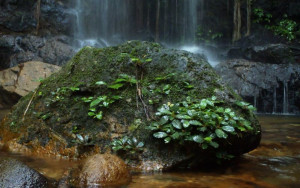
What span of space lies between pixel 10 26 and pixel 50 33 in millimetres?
1953

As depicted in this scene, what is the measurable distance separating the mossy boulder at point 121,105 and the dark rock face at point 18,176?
828mm

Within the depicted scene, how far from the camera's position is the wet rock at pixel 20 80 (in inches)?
320

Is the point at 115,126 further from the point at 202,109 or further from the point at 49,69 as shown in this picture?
the point at 49,69

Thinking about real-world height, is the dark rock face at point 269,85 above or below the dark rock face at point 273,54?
below

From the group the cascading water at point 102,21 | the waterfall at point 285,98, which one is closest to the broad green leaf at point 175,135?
the waterfall at point 285,98

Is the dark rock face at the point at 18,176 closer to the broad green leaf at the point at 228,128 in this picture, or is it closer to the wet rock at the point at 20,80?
the broad green leaf at the point at 228,128

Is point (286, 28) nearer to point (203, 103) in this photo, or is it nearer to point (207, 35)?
point (207, 35)

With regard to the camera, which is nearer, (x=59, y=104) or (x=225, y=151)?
(x=225, y=151)

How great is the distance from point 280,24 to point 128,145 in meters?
12.9

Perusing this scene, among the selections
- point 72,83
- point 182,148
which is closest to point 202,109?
point 182,148

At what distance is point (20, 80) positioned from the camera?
8383mm

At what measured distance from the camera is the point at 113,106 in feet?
9.98

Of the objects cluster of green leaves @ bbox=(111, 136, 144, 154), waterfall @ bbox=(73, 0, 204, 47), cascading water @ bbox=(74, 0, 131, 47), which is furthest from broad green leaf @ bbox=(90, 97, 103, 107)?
waterfall @ bbox=(73, 0, 204, 47)

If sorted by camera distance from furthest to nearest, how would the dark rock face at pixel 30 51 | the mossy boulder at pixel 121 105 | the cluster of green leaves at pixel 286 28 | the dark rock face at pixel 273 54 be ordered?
the cluster of green leaves at pixel 286 28 → the dark rock face at pixel 30 51 → the dark rock face at pixel 273 54 → the mossy boulder at pixel 121 105
